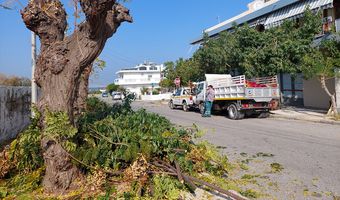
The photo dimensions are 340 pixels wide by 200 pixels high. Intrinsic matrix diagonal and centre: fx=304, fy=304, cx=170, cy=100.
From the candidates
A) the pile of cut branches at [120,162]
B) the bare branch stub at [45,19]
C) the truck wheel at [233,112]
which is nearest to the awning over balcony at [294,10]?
the truck wheel at [233,112]

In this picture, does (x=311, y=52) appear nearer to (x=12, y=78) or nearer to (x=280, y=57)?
(x=280, y=57)

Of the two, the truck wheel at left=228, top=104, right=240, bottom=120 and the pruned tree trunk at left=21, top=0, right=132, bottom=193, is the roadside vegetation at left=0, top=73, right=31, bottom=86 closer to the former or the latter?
the truck wheel at left=228, top=104, right=240, bottom=120

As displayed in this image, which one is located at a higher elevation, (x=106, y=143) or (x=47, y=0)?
(x=47, y=0)

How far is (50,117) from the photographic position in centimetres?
408

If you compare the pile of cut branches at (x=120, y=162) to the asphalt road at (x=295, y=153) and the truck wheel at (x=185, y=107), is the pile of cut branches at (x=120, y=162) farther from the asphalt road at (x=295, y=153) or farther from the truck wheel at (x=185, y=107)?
the truck wheel at (x=185, y=107)

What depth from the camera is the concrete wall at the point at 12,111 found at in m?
9.05

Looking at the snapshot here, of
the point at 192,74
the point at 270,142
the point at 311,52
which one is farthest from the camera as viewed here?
the point at 192,74

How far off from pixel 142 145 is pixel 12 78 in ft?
54.6

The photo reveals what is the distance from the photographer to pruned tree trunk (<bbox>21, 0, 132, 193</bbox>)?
4.29 metres

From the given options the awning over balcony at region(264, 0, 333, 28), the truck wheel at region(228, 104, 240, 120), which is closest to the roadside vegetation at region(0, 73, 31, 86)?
the truck wheel at region(228, 104, 240, 120)

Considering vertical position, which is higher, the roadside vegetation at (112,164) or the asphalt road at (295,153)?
the roadside vegetation at (112,164)

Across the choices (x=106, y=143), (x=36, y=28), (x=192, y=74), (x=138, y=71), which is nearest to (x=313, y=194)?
(x=106, y=143)

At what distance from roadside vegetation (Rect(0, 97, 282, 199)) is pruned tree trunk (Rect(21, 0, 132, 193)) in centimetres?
15

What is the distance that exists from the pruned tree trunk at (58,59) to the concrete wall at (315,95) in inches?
646
